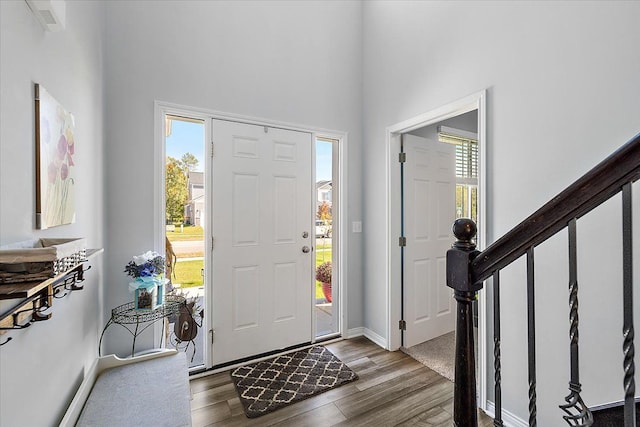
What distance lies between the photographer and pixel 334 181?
307cm

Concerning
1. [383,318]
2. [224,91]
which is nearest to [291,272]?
[383,318]

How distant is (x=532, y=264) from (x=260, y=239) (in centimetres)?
217

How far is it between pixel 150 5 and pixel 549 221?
2.82 m

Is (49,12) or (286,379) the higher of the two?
(49,12)

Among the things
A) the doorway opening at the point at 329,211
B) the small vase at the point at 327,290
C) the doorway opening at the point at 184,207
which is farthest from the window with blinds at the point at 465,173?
the doorway opening at the point at 184,207

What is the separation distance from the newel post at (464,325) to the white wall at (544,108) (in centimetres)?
102

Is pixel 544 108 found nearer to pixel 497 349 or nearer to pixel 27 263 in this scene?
pixel 497 349

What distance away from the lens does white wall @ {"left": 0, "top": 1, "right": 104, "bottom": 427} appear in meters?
0.88

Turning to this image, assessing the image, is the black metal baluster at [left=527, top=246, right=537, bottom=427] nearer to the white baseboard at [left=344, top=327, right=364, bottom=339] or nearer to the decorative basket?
the decorative basket

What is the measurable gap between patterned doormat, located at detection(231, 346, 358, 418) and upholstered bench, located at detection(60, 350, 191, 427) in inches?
22.2

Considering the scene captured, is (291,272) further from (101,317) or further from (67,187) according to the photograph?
(67,187)

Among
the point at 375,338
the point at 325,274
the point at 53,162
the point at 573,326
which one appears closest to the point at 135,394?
the point at 53,162

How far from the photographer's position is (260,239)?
264cm

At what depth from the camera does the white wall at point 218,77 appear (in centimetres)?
212
